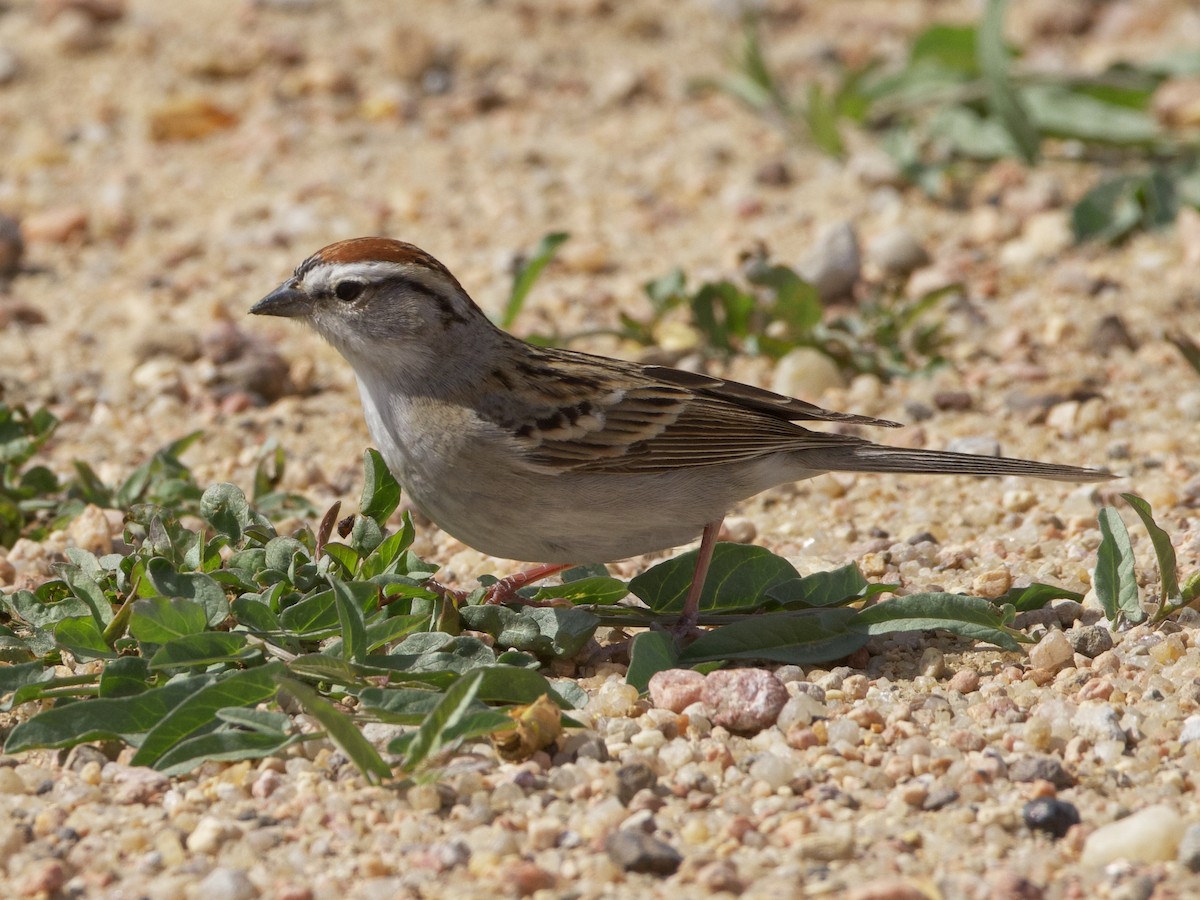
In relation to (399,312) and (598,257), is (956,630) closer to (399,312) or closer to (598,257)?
(399,312)

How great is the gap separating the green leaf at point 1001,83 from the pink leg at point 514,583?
437 cm

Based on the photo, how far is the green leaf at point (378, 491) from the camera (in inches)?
189

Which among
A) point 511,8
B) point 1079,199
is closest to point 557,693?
point 1079,199

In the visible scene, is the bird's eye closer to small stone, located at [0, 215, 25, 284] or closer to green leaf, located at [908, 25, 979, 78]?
small stone, located at [0, 215, 25, 284]

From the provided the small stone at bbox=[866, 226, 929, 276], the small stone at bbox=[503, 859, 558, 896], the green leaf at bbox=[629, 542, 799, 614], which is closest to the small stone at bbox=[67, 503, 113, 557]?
the green leaf at bbox=[629, 542, 799, 614]

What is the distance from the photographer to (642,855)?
3.37m

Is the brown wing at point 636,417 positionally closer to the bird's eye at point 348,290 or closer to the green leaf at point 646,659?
the bird's eye at point 348,290

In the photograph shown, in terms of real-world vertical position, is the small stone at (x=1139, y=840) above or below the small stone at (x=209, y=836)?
above

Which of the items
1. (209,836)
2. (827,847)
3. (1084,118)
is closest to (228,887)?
(209,836)

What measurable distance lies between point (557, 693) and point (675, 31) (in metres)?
7.93

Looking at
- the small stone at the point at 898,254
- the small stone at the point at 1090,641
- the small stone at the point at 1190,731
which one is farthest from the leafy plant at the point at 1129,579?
the small stone at the point at 898,254

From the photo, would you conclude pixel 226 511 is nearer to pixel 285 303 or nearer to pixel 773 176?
pixel 285 303

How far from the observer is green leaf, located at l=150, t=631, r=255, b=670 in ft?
13.2

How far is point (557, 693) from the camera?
4.14m
